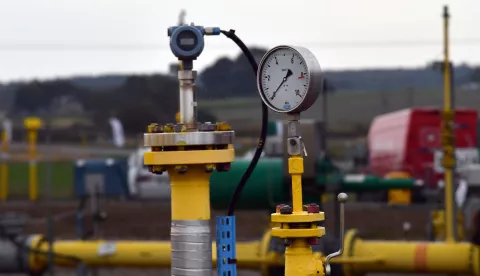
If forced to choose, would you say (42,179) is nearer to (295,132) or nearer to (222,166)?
(222,166)

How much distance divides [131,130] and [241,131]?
15.9 ft

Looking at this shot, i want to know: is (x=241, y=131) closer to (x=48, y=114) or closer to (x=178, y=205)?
(x=48, y=114)

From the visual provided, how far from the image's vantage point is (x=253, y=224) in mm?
21531

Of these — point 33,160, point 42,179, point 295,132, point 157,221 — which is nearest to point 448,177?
point 295,132

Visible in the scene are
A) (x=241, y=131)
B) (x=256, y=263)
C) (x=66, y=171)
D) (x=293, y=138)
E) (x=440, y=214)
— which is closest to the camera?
(x=293, y=138)

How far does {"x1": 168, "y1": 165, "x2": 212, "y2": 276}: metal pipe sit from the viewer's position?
5973mm

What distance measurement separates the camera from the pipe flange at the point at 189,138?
5898 millimetres

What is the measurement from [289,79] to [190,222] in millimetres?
917

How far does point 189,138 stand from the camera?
5.91 m

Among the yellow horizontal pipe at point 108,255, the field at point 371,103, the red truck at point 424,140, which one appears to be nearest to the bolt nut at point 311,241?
the yellow horizontal pipe at point 108,255

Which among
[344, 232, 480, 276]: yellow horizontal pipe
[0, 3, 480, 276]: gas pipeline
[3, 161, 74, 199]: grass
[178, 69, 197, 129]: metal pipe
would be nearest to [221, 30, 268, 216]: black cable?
[0, 3, 480, 276]: gas pipeline

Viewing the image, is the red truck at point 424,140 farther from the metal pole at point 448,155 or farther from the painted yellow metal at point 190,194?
the painted yellow metal at point 190,194

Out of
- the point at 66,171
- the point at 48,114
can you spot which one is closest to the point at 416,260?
the point at 48,114

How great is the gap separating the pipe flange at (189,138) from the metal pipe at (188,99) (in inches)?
4.7
